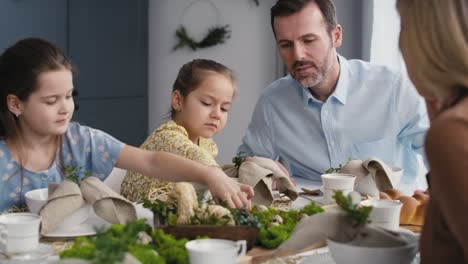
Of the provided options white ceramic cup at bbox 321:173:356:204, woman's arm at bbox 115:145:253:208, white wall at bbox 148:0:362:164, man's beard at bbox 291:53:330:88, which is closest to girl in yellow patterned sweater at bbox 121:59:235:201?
woman's arm at bbox 115:145:253:208

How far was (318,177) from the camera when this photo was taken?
229 cm

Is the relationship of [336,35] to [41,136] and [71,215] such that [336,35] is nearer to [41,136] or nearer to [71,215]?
[41,136]

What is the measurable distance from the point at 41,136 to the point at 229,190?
71cm

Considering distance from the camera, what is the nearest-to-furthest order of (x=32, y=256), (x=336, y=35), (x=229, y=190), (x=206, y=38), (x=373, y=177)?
(x=32, y=256) → (x=229, y=190) → (x=373, y=177) → (x=336, y=35) → (x=206, y=38)

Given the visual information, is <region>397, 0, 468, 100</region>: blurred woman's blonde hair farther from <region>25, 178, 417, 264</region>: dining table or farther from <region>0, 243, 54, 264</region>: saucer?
<region>0, 243, 54, 264</region>: saucer

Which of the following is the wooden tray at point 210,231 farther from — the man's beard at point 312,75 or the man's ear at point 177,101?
the man's beard at point 312,75

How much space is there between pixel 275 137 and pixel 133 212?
126cm

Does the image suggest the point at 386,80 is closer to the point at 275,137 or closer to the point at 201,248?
the point at 275,137

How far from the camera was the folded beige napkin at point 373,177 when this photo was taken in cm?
179

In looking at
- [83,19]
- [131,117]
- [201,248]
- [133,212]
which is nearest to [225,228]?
[201,248]

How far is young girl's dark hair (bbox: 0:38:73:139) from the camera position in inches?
72.8

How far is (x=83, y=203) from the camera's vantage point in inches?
56.1

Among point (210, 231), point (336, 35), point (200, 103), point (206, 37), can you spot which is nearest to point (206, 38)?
point (206, 37)

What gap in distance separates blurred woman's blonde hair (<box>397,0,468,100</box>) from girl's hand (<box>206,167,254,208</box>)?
25.3 inches
